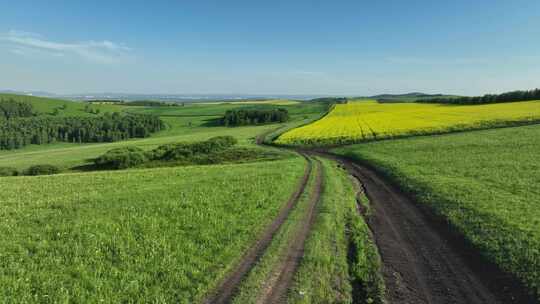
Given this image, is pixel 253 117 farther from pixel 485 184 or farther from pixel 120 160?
pixel 485 184

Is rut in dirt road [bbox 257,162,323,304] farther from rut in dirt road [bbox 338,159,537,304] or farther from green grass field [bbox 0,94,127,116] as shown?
green grass field [bbox 0,94,127,116]

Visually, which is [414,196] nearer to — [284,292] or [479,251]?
[479,251]

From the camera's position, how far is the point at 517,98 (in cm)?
8431

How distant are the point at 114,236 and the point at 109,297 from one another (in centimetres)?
358

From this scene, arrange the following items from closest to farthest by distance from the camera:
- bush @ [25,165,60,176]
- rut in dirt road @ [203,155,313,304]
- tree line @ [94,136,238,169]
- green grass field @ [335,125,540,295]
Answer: rut in dirt road @ [203,155,313,304]
green grass field @ [335,125,540,295]
bush @ [25,165,60,176]
tree line @ [94,136,238,169]

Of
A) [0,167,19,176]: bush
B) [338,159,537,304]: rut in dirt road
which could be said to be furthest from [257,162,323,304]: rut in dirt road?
[0,167,19,176]: bush

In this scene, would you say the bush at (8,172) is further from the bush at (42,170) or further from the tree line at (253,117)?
the tree line at (253,117)

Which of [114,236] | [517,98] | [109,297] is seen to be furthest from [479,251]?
[517,98]

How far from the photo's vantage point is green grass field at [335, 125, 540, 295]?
9.70m

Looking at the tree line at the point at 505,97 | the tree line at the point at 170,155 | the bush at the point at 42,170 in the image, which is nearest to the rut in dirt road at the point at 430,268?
the tree line at the point at 170,155

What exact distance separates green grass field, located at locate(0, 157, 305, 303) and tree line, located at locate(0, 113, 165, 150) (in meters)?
100

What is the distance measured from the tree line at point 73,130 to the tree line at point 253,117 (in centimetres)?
3040

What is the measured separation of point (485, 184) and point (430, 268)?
1159 cm

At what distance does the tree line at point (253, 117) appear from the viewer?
113 meters
